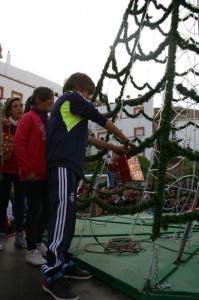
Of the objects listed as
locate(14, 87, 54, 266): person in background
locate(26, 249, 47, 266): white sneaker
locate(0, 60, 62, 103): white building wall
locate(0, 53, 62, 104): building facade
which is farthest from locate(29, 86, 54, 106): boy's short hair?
locate(0, 60, 62, 103): white building wall

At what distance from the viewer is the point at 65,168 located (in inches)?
63.4

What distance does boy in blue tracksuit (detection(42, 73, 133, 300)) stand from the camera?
1519 millimetres

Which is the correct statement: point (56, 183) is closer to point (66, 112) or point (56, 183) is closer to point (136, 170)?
point (66, 112)

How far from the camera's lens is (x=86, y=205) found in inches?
78.7

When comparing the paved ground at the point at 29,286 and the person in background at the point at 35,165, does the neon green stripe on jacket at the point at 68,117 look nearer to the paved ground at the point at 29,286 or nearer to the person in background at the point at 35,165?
the person in background at the point at 35,165

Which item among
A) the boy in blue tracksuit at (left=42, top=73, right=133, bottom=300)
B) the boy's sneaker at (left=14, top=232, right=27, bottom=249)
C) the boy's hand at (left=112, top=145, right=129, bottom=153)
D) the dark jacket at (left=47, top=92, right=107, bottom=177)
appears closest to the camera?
the boy in blue tracksuit at (left=42, top=73, right=133, bottom=300)

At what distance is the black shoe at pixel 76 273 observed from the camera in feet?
5.47

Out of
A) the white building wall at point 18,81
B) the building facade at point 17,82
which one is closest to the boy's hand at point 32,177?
the building facade at point 17,82

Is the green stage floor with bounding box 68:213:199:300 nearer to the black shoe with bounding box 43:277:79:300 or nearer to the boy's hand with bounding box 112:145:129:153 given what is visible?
the black shoe with bounding box 43:277:79:300

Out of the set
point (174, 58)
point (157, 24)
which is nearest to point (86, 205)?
point (174, 58)

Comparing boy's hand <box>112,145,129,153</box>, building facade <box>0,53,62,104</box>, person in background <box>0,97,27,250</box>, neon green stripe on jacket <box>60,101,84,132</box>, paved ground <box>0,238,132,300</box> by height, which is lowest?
paved ground <box>0,238,132,300</box>

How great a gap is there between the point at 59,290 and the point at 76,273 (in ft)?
0.87

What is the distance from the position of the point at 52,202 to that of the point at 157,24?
6.39 ft

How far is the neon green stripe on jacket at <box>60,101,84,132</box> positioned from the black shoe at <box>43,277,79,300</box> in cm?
78
